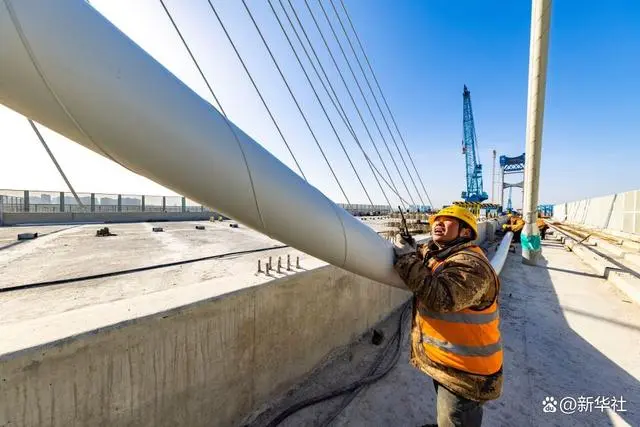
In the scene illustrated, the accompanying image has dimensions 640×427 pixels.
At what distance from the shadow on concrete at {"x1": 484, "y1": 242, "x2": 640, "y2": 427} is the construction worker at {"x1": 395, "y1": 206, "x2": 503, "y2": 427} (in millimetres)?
1569

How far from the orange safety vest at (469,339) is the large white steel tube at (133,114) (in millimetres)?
1408

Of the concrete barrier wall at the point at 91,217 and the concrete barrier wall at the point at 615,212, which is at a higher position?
the concrete barrier wall at the point at 615,212

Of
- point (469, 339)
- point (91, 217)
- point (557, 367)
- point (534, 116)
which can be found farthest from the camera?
point (91, 217)

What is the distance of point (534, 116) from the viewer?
11.7 m

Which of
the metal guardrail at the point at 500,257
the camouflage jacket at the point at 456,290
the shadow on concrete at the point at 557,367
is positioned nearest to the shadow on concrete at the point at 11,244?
the camouflage jacket at the point at 456,290

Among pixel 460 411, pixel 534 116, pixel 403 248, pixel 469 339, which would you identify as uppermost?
pixel 534 116

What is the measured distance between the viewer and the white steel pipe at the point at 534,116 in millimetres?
10344

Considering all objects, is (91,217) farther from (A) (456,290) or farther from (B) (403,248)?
(A) (456,290)

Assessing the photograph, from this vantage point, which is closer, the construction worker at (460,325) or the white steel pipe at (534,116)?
the construction worker at (460,325)

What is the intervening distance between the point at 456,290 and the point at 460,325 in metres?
0.40

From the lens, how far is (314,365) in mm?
4039

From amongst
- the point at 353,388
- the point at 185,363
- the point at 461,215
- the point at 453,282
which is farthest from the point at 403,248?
the point at 185,363

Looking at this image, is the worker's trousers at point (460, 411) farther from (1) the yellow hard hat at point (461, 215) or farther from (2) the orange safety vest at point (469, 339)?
(1) the yellow hard hat at point (461, 215)

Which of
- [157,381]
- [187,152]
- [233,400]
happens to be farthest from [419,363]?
[187,152]
